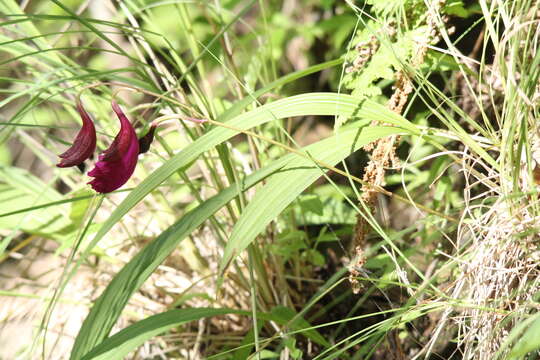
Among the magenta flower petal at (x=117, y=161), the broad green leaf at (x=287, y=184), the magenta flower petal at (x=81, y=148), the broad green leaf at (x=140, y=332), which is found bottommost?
the broad green leaf at (x=140, y=332)

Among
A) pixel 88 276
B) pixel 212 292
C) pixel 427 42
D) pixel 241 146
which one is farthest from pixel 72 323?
pixel 427 42

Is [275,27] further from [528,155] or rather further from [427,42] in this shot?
[528,155]

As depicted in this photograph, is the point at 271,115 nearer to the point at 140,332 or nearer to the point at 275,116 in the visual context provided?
the point at 275,116

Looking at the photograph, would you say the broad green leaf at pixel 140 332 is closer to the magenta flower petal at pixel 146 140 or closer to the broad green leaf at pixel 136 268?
the broad green leaf at pixel 136 268

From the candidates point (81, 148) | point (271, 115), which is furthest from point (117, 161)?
point (271, 115)

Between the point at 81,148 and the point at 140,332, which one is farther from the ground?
the point at 81,148

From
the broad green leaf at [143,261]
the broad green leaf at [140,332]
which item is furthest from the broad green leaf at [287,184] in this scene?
the broad green leaf at [140,332]
